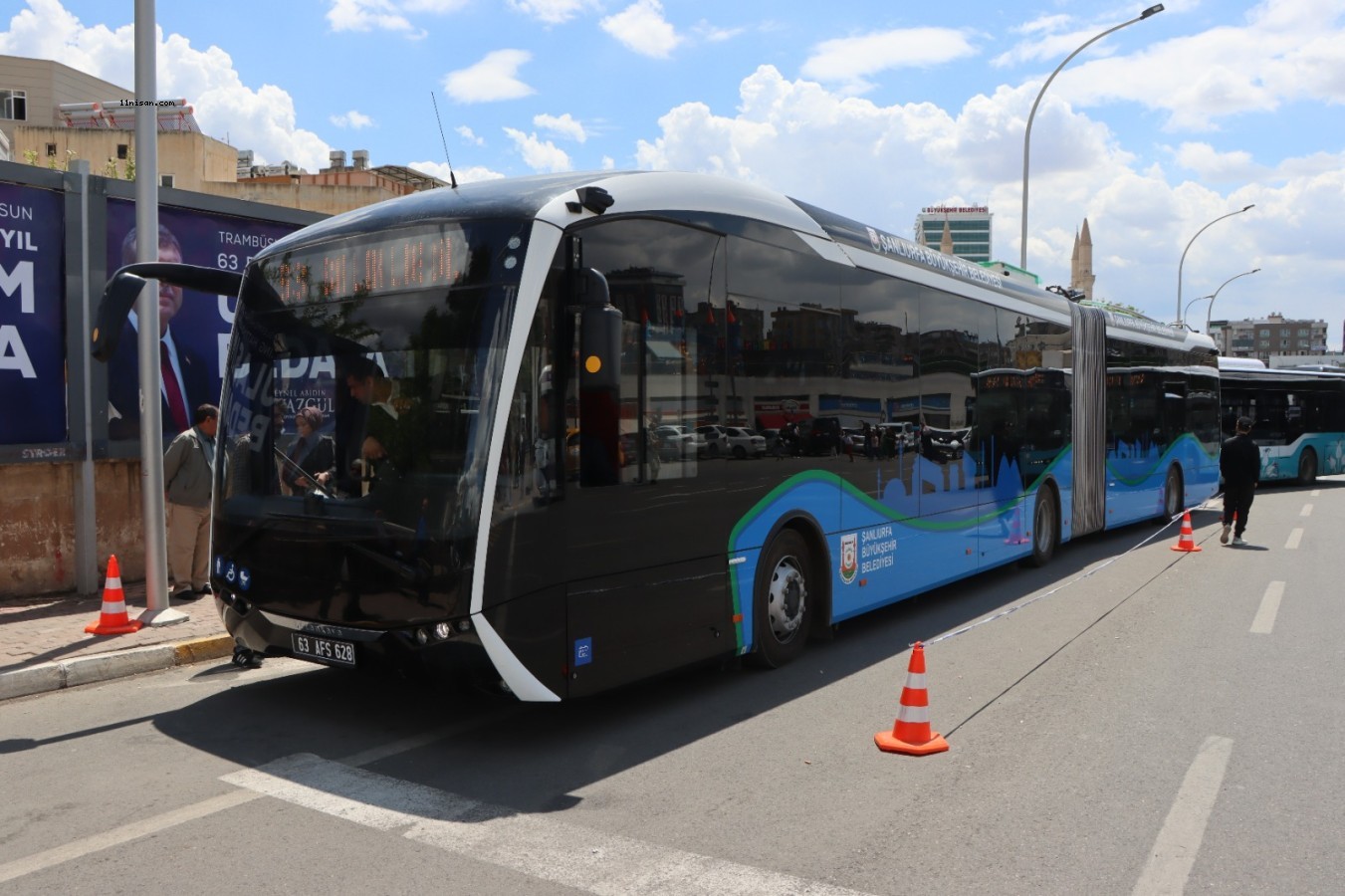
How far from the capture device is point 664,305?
659 cm

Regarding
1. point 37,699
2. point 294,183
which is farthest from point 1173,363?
point 294,183

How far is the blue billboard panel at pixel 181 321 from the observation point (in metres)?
10.6

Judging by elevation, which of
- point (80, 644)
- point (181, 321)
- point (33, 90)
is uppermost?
point (33, 90)

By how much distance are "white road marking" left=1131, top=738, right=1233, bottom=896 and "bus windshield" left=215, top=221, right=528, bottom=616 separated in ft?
11.2

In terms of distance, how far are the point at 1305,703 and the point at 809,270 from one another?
4.43 metres

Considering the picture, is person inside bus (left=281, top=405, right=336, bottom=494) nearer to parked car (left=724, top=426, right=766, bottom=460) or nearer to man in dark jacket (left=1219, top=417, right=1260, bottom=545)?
parked car (left=724, top=426, right=766, bottom=460)

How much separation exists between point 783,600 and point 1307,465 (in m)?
27.3

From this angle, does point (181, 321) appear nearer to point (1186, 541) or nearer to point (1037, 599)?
point (1037, 599)

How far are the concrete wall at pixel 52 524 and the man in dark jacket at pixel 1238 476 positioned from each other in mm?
14171

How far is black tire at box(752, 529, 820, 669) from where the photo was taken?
7.57 metres

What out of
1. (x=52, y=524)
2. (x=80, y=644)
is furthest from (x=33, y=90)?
(x=80, y=644)

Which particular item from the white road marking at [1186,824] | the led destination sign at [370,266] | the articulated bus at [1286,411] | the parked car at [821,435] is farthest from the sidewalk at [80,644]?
the articulated bus at [1286,411]

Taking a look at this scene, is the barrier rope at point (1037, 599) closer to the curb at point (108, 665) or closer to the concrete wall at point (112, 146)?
the curb at point (108, 665)

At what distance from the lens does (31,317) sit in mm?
9914
